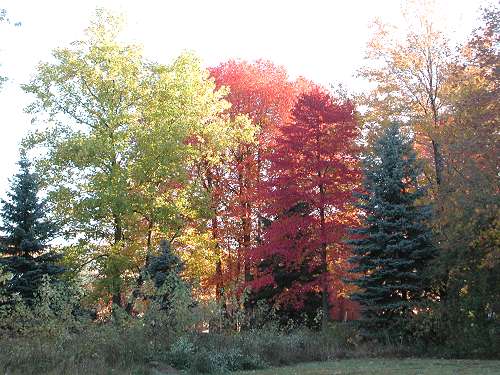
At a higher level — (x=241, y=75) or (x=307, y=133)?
(x=241, y=75)

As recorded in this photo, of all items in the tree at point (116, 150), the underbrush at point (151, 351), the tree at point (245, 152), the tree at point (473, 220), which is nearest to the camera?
the underbrush at point (151, 351)

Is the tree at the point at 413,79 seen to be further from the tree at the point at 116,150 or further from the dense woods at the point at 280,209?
the tree at the point at 116,150

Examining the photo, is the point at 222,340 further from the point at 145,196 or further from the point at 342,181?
the point at 342,181

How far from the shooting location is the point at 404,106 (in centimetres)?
2186

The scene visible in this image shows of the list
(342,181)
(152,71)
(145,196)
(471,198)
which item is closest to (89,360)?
(145,196)

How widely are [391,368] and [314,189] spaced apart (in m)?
9.63

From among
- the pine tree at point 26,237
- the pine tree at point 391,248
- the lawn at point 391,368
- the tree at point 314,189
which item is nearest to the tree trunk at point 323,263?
the tree at point 314,189

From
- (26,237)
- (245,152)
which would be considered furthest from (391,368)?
(245,152)

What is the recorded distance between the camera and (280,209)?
21922mm

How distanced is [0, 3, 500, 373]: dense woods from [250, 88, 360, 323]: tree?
0.08m

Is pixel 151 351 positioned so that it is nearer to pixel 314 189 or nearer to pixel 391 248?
pixel 391 248

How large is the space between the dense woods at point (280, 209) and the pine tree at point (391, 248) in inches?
2.6

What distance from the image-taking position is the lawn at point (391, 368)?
12.3 metres

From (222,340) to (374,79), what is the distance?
13.4 metres
